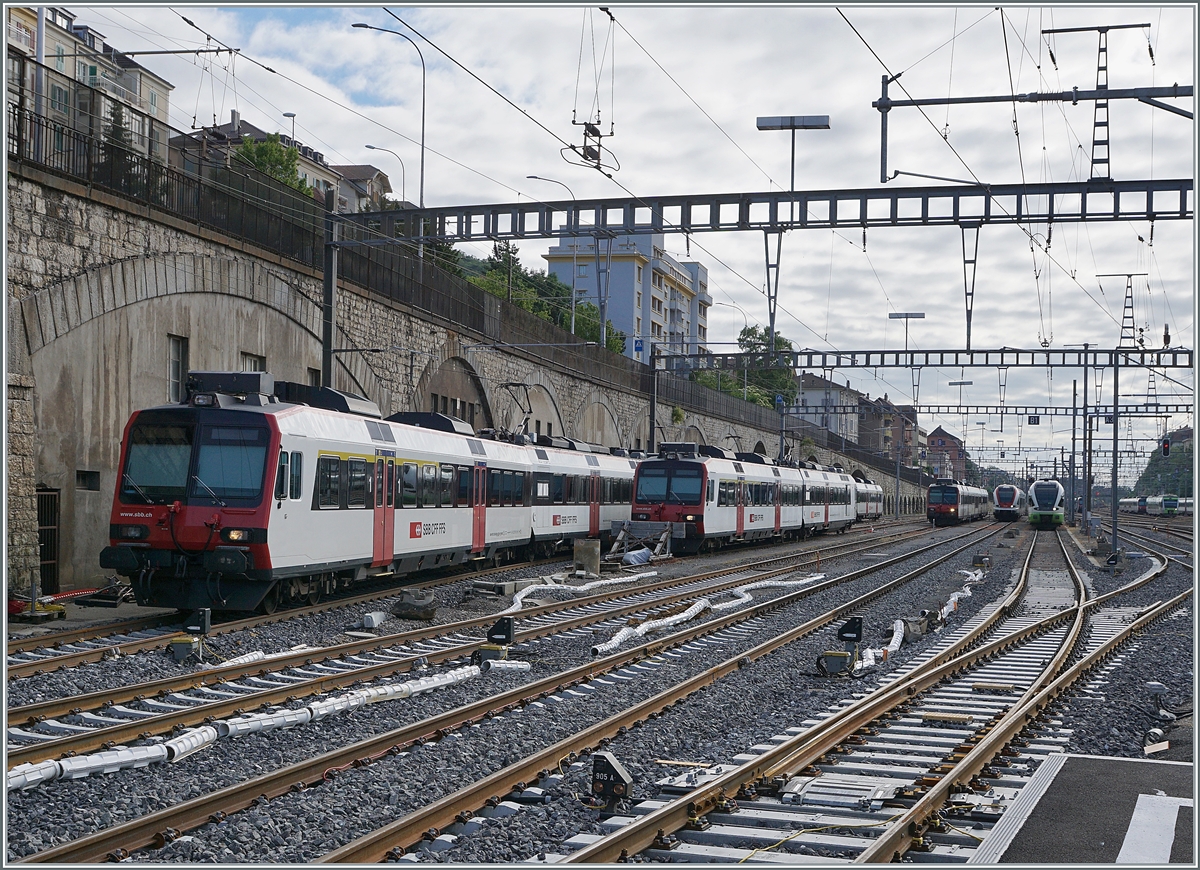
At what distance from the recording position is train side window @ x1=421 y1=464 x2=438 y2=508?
20.6m

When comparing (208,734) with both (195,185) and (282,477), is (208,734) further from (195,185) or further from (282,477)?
(195,185)

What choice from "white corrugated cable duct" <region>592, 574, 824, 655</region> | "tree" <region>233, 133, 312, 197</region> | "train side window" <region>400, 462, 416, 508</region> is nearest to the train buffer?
"white corrugated cable duct" <region>592, 574, 824, 655</region>

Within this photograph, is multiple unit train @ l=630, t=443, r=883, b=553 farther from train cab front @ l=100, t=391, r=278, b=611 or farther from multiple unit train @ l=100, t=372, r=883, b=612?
train cab front @ l=100, t=391, r=278, b=611

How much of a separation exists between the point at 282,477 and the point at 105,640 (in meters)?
3.10

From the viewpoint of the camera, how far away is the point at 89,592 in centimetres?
1838

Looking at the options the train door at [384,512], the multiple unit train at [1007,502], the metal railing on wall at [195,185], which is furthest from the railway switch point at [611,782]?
the multiple unit train at [1007,502]

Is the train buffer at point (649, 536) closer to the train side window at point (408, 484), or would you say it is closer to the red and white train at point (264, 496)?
the red and white train at point (264, 496)

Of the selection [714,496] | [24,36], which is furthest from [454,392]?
[24,36]

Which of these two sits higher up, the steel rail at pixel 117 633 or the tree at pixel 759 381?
the tree at pixel 759 381

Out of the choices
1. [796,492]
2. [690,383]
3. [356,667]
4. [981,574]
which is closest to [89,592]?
[356,667]

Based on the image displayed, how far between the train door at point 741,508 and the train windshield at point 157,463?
72.3 ft

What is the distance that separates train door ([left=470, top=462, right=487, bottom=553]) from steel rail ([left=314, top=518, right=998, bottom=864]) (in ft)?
33.6

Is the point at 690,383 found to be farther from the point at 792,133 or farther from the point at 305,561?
the point at 305,561

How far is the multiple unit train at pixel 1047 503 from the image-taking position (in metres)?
63.7
